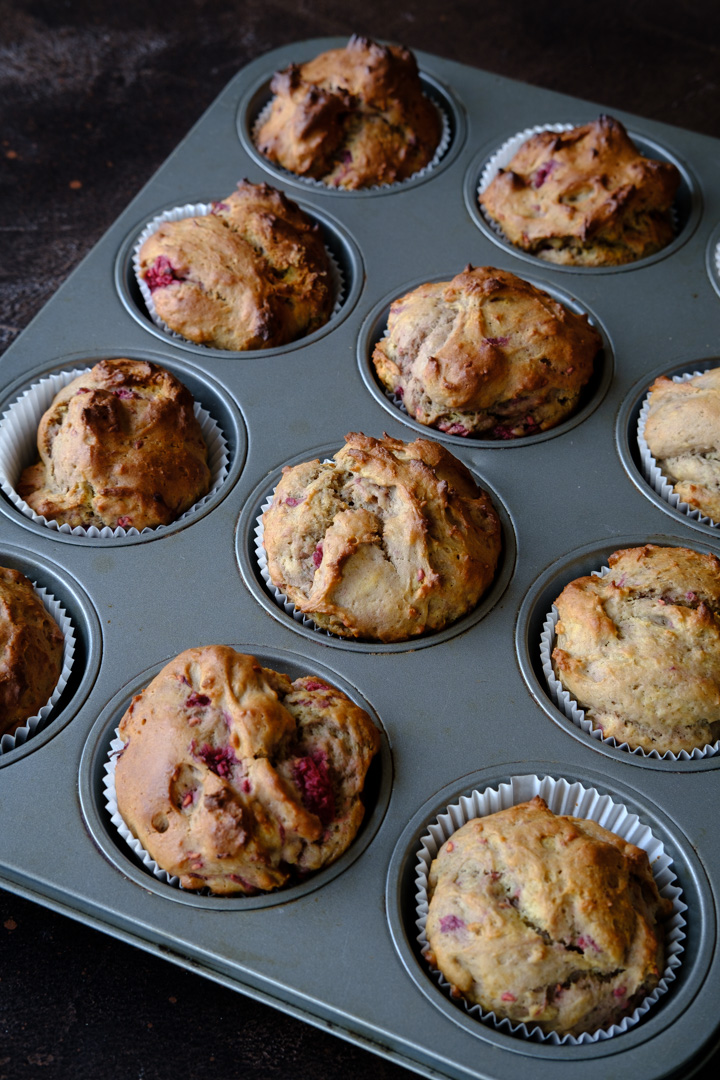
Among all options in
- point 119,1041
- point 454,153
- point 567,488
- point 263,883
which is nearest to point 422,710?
point 263,883

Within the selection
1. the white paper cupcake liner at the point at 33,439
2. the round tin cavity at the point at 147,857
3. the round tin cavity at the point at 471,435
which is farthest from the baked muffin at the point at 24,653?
the round tin cavity at the point at 471,435

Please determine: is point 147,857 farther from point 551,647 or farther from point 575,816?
point 551,647

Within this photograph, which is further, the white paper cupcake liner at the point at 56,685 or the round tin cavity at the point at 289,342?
the round tin cavity at the point at 289,342

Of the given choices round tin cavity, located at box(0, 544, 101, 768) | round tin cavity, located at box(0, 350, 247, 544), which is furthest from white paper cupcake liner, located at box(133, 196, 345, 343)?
round tin cavity, located at box(0, 544, 101, 768)

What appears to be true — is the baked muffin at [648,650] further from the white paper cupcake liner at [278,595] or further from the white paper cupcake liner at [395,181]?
the white paper cupcake liner at [395,181]

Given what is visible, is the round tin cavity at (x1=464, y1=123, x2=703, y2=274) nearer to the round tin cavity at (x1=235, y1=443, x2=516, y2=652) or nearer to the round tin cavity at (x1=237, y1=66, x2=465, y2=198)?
the round tin cavity at (x1=237, y1=66, x2=465, y2=198)

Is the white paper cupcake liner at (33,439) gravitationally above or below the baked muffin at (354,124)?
below

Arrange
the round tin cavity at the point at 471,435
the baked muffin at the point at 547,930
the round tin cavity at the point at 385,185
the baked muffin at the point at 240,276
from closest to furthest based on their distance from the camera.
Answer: the baked muffin at the point at 547,930, the round tin cavity at the point at 471,435, the baked muffin at the point at 240,276, the round tin cavity at the point at 385,185
